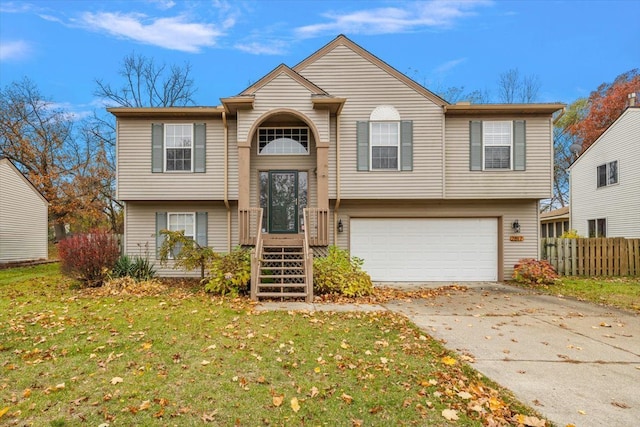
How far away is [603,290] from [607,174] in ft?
30.7

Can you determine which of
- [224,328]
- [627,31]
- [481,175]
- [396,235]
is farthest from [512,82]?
[224,328]

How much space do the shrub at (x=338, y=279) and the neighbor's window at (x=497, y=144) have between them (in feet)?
18.4

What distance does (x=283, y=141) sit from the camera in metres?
11.5

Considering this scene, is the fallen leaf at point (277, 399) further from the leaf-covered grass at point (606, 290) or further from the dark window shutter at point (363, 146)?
the dark window shutter at point (363, 146)

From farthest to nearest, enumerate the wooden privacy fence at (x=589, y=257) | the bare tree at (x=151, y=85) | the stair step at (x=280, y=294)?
the bare tree at (x=151, y=85)
the wooden privacy fence at (x=589, y=257)
the stair step at (x=280, y=294)

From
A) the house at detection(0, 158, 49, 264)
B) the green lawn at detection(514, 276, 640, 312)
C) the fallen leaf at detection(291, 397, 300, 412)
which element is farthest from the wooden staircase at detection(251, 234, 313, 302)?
the house at detection(0, 158, 49, 264)

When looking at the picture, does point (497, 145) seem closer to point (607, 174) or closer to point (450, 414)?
point (607, 174)

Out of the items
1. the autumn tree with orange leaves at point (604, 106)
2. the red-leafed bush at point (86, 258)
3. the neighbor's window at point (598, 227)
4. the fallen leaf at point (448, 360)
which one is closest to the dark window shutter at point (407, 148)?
the fallen leaf at point (448, 360)

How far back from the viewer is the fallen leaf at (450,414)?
301 centimetres

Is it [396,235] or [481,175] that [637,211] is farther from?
[396,235]

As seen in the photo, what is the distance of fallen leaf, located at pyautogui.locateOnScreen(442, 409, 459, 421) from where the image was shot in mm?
3012

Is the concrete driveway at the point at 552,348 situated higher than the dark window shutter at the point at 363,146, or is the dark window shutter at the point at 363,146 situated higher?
the dark window shutter at the point at 363,146

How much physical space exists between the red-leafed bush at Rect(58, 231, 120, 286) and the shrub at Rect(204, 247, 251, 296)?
287 cm

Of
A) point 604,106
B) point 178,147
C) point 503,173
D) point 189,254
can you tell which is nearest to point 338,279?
point 189,254
